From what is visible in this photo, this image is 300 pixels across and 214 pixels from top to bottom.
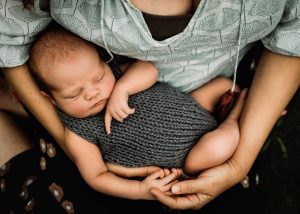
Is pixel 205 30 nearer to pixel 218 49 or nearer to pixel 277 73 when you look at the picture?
pixel 218 49

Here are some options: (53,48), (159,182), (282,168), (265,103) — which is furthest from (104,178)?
(282,168)

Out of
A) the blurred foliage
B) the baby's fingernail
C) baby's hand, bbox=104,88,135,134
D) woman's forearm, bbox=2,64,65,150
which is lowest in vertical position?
the blurred foliage

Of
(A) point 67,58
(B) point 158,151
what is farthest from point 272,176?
(A) point 67,58

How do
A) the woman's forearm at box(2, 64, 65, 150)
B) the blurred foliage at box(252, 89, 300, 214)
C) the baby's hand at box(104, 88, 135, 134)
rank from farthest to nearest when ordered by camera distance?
1. the blurred foliage at box(252, 89, 300, 214)
2. the woman's forearm at box(2, 64, 65, 150)
3. the baby's hand at box(104, 88, 135, 134)

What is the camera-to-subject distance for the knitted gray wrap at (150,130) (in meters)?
1.25

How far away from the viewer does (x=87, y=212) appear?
1271 millimetres

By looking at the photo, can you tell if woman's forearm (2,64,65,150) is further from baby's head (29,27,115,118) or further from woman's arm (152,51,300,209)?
woman's arm (152,51,300,209)

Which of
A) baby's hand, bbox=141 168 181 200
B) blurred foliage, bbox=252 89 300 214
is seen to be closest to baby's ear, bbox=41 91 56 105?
baby's hand, bbox=141 168 181 200

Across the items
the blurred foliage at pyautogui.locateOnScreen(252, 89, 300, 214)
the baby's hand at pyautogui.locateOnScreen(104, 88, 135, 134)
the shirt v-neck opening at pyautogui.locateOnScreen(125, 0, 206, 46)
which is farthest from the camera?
the blurred foliage at pyautogui.locateOnScreen(252, 89, 300, 214)

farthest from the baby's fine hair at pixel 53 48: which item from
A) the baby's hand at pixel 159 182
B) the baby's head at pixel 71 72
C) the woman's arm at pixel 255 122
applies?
the woman's arm at pixel 255 122

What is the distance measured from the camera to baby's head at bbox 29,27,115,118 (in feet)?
3.80

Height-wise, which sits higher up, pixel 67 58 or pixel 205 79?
pixel 67 58

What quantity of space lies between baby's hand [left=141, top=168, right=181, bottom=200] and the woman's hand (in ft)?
0.06

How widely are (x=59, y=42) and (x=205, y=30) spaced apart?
0.37 meters
